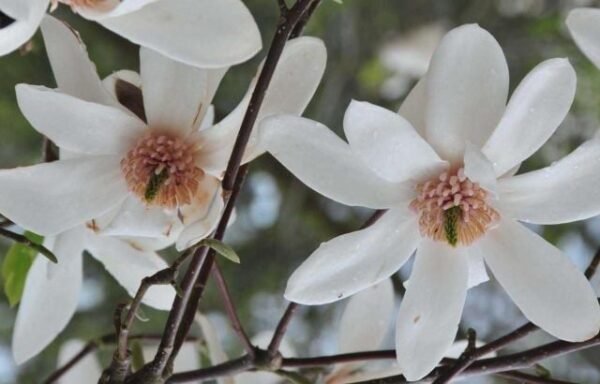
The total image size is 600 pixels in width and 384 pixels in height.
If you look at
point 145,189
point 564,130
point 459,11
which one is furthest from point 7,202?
point 459,11

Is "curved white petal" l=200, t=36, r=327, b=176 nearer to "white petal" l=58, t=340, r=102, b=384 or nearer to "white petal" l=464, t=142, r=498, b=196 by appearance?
"white petal" l=464, t=142, r=498, b=196

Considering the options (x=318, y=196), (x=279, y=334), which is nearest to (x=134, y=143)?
(x=279, y=334)

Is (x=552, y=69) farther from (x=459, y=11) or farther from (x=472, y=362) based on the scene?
(x=459, y=11)

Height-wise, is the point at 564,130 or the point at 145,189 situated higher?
the point at 564,130

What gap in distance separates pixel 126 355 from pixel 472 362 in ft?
0.57

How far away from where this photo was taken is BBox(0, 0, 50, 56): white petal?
1.41 ft

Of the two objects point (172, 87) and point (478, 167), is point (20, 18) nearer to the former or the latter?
point (172, 87)

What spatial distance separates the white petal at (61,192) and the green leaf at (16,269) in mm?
136

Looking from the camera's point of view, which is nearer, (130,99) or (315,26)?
(130,99)

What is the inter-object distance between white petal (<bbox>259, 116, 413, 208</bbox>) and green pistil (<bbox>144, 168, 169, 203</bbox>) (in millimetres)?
83

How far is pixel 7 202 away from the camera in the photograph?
487 millimetres

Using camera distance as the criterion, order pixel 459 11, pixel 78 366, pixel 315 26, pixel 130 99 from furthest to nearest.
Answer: pixel 459 11, pixel 315 26, pixel 78 366, pixel 130 99

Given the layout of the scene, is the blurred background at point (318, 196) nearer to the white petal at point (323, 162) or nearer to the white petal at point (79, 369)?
the white petal at point (79, 369)

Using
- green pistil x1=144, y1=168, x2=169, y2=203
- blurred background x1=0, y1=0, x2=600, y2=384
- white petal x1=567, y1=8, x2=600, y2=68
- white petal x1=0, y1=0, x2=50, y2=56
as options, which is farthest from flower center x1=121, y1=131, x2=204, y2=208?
blurred background x1=0, y1=0, x2=600, y2=384
